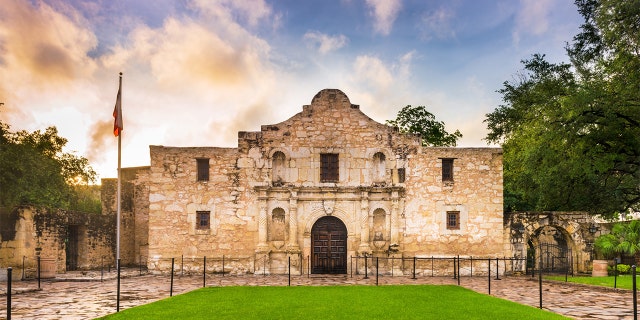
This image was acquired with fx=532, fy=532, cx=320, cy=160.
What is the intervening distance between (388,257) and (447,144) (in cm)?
1484

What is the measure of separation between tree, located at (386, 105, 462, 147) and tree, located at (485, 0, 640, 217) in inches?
270

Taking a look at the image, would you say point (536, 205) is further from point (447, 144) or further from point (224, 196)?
point (224, 196)

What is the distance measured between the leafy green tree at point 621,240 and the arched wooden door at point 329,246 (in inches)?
451

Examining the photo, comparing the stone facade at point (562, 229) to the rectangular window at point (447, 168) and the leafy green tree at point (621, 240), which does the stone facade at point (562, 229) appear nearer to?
the leafy green tree at point (621, 240)

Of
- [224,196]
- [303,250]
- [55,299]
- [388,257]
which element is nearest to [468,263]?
[388,257]

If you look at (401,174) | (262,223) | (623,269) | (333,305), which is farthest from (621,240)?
(333,305)

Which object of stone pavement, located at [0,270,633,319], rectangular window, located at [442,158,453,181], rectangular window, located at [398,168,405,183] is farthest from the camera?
rectangular window, located at [442,158,453,181]

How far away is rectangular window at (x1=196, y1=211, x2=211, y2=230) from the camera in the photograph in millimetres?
24078

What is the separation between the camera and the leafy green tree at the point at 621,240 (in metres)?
23.3

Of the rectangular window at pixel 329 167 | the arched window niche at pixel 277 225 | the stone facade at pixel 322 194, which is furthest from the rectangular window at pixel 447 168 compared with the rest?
the arched window niche at pixel 277 225

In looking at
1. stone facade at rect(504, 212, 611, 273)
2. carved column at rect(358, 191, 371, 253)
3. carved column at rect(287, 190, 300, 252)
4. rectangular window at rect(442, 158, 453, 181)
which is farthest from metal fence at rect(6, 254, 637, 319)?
rectangular window at rect(442, 158, 453, 181)

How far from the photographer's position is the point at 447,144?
35844 mm

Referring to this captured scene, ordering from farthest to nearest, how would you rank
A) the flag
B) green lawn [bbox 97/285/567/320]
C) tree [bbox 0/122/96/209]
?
1. tree [bbox 0/122/96/209]
2. the flag
3. green lawn [bbox 97/285/567/320]

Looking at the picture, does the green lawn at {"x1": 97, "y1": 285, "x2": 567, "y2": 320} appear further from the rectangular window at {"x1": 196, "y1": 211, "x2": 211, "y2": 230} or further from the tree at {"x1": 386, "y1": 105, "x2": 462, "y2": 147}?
the tree at {"x1": 386, "y1": 105, "x2": 462, "y2": 147}
